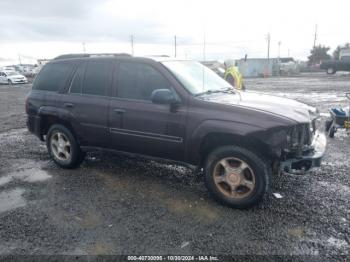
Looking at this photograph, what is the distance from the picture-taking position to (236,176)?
3.91m

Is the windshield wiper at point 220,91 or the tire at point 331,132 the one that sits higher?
the windshield wiper at point 220,91

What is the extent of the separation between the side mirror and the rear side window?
81.5 inches

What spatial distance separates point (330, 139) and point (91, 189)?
17.9 feet

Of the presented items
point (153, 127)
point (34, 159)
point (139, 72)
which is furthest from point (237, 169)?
point (34, 159)

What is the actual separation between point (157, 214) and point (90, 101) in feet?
7.00

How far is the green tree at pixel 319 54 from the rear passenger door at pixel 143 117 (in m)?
64.0

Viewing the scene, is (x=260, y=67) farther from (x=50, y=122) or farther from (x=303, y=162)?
(x=303, y=162)

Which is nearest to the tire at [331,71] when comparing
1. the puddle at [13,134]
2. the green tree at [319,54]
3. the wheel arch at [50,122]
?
the green tree at [319,54]

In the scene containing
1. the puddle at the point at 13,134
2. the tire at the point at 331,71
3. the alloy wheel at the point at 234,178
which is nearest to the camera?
the alloy wheel at the point at 234,178

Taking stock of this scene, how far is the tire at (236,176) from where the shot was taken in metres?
3.77

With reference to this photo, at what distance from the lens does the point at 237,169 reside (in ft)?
12.8

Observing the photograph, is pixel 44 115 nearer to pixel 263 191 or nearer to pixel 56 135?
pixel 56 135

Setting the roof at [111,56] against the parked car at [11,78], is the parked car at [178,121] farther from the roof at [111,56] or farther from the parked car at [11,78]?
the parked car at [11,78]

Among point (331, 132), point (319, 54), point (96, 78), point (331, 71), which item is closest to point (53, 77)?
point (96, 78)
